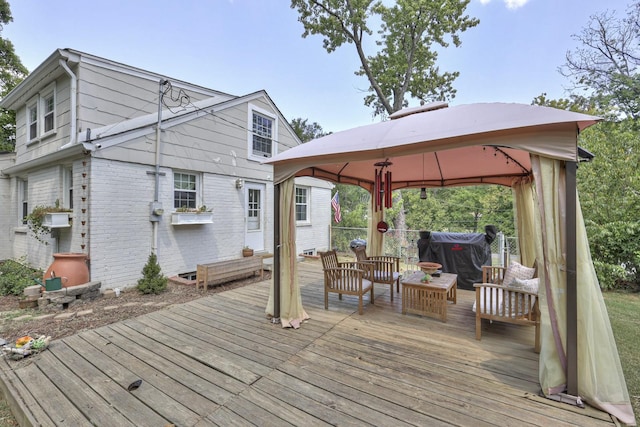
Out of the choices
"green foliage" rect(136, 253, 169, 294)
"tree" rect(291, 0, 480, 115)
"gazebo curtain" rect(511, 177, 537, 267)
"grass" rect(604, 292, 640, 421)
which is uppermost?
"tree" rect(291, 0, 480, 115)

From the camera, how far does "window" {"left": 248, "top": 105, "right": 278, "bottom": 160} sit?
28.5 ft

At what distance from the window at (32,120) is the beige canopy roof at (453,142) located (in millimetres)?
8314

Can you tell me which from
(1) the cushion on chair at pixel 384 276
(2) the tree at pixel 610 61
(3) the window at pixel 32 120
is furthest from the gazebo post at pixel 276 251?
(2) the tree at pixel 610 61

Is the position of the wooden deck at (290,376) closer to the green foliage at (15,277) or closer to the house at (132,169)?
the house at (132,169)

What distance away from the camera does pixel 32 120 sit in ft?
25.6

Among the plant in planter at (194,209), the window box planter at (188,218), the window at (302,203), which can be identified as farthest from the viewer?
the window at (302,203)

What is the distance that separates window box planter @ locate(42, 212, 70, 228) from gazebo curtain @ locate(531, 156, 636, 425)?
7844mm

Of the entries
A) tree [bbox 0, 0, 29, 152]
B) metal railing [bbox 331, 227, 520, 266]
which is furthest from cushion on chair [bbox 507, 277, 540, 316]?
tree [bbox 0, 0, 29, 152]

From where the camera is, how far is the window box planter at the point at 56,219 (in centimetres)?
546

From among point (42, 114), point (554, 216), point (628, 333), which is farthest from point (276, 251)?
point (42, 114)

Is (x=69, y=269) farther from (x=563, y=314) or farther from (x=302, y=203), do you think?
(x=563, y=314)

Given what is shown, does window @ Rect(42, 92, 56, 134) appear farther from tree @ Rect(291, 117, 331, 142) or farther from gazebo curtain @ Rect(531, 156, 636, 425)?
tree @ Rect(291, 117, 331, 142)

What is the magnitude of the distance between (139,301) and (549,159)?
6.47 metres

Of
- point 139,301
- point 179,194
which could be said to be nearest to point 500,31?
point 179,194
